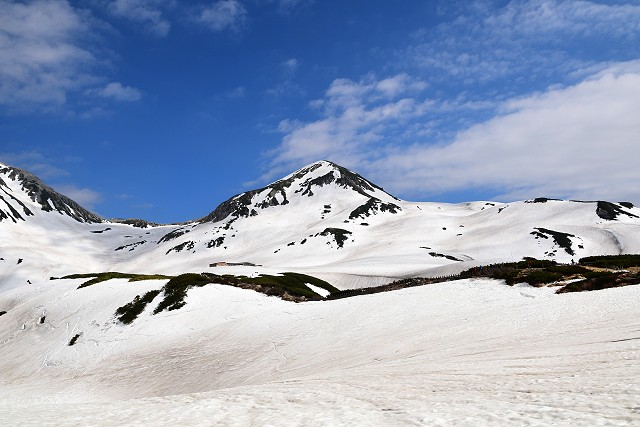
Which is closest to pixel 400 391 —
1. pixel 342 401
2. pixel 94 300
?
pixel 342 401

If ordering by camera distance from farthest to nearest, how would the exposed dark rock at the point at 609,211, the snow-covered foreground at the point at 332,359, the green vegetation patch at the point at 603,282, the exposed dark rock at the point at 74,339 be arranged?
the exposed dark rock at the point at 609,211 < the exposed dark rock at the point at 74,339 < the green vegetation patch at the point at 603,282 < the snow-covered foreground at the point at 332,359

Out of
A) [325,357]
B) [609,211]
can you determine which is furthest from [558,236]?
[325,357]

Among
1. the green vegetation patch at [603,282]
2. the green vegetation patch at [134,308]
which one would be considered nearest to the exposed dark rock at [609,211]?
the green vegetation patch at [603,282]

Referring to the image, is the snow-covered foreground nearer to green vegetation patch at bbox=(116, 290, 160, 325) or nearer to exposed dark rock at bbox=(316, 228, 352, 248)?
green vegetation patch at bbox=(116, 290, 160, 325)

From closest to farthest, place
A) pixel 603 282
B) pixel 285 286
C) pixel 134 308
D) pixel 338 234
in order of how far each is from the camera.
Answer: pixel 603 282
pixel 134 308
pixel 285 286
pixel 338 234

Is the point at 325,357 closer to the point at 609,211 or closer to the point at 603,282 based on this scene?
the point at 603,282

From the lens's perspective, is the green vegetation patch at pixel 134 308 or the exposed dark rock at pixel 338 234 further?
the exposed dark rock at pixel 338 234

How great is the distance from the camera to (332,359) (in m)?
22.0

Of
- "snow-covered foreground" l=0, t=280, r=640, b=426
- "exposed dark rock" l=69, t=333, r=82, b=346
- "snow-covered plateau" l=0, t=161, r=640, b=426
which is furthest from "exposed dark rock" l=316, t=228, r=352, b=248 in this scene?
"exposed dark rock" l=69, t=333, r=82, b=346

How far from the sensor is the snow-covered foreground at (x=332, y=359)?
9.28 m

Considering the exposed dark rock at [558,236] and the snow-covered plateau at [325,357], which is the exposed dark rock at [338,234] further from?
the snow-covered plateau at [325,357]

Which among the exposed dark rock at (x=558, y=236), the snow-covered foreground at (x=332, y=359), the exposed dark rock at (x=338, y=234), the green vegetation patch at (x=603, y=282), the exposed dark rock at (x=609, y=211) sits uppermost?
the exposed dark rock at (x=338, y=234)

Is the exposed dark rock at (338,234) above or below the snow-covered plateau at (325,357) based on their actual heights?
above

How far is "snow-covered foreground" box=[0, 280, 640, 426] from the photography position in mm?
9281
